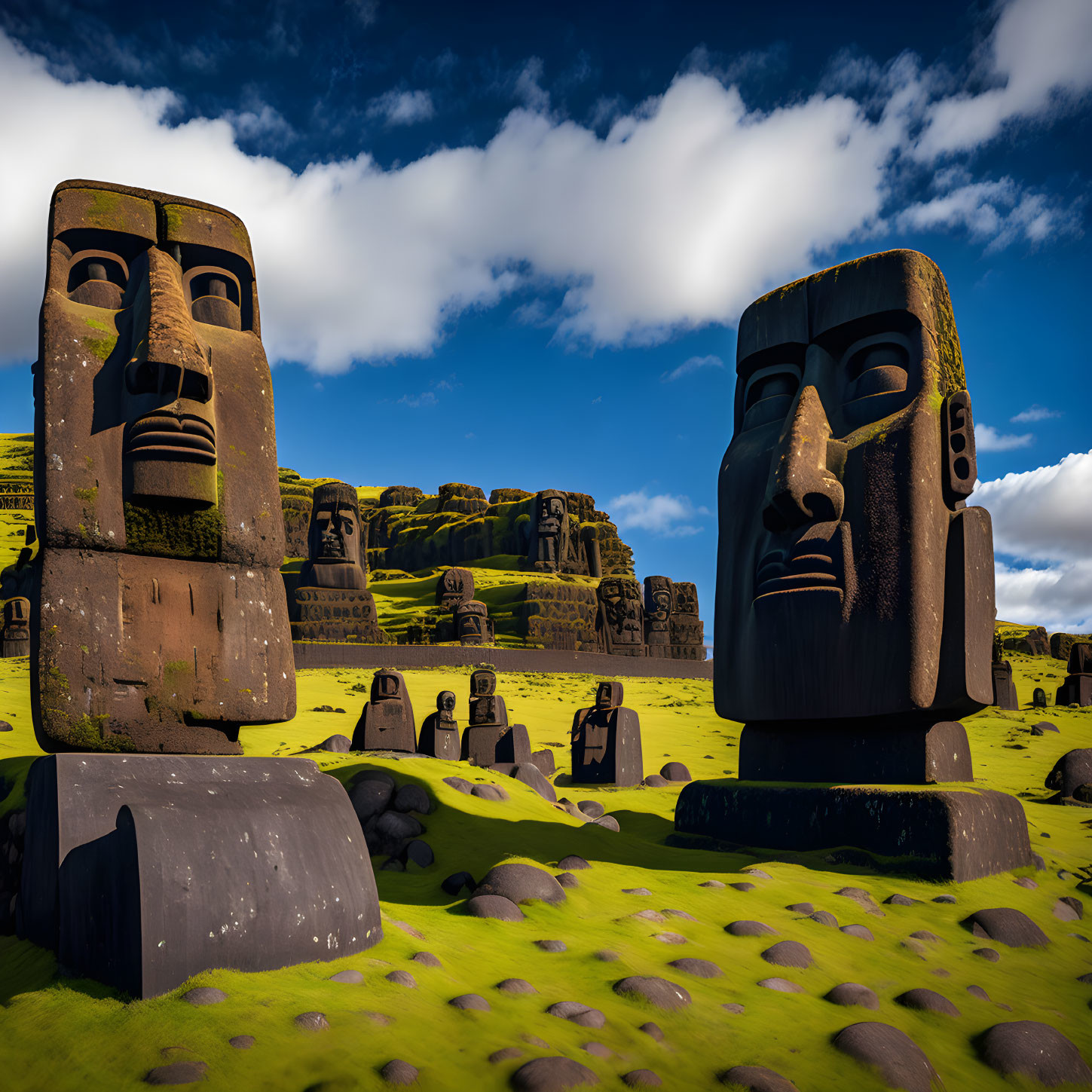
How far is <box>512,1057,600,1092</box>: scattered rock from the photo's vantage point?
6.34 feet

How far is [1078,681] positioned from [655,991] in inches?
844

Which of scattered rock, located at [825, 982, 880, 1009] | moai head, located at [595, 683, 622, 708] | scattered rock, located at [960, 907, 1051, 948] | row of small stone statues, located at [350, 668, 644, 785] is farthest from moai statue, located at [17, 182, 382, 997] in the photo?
moai head, located at [595, 683, 622, 708]

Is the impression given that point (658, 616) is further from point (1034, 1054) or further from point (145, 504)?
point (1034, 1054)

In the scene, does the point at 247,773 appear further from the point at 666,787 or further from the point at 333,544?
the point at 333,544

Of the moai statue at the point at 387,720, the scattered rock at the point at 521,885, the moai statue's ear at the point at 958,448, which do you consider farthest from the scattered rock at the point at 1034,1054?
the moai statue at the point at 387,720

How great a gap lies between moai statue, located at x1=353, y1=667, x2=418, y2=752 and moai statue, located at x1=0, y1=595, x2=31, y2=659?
13.9 m

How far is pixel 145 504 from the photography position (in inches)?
145

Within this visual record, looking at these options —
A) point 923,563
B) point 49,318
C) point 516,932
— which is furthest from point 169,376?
point 923,563

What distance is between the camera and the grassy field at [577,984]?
2.04 meters

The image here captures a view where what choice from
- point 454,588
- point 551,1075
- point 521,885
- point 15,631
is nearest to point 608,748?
point 521,885

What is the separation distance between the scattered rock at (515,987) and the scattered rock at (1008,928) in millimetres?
2122

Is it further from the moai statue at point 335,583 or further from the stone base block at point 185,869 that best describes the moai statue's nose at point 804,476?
the moai statue at point 335,583

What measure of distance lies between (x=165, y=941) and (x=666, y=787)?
24.6ft

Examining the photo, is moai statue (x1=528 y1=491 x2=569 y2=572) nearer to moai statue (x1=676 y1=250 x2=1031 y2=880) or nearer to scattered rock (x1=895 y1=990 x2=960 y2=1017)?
moai statue (x1=676 y1=250 x2=1031 y2=880)
